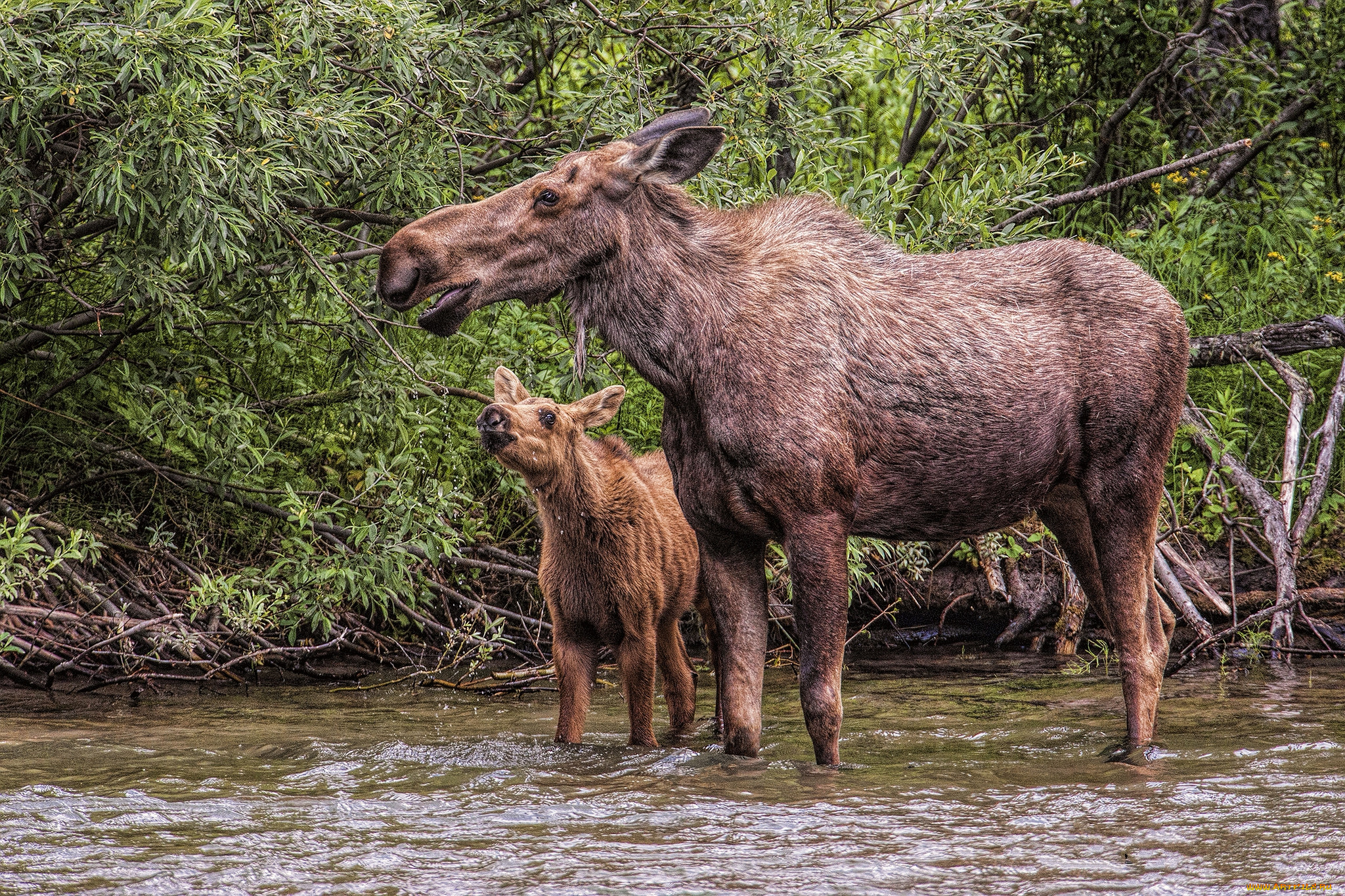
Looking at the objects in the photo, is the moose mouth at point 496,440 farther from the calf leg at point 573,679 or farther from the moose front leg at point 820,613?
the moose front leg at point 820,613

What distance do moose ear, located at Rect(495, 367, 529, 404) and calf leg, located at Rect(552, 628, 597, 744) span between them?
4.18 ft

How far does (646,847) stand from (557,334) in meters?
5.03

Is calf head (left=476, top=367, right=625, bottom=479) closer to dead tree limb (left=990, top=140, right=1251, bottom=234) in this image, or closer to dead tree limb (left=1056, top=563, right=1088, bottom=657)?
dead tree limb (left=990, top=140, right=1251, bottom=234)

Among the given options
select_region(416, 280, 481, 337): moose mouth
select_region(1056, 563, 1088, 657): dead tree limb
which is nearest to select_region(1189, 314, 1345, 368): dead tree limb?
select_region(1056, 563, 1088, 657): dead tree limb

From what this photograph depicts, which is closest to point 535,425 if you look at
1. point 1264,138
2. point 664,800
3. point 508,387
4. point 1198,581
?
point 508,387

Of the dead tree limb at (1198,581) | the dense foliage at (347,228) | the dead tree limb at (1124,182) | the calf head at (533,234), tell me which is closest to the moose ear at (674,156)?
the calf head at (533,234)

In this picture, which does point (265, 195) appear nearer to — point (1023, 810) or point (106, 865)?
point (106, 865)

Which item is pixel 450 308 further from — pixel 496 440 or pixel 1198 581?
pixel 1198 581

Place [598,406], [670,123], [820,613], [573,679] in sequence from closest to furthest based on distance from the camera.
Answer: [820,613] < [670,123] < [573,679] < [598,406]

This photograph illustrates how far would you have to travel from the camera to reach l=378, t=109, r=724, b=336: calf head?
5.42m

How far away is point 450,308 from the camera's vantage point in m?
5.48

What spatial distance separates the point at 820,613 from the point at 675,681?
1.97 metres

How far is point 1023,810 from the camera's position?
4875mm

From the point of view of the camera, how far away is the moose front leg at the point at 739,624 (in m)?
5.87
